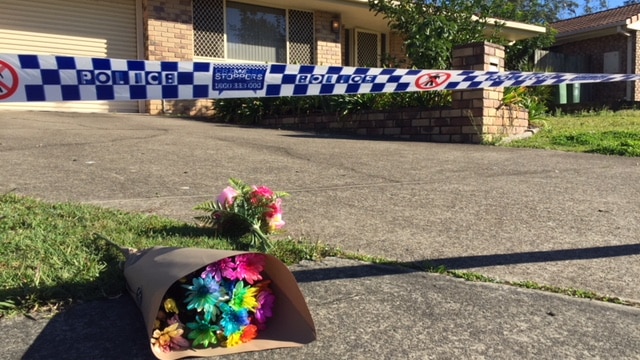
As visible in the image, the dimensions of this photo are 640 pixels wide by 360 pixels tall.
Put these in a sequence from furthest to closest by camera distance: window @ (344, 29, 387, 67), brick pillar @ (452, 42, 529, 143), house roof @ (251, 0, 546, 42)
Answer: window @ (344, 29, 387, 67) → house roof @ (251, 0, 546, 42) → brick pillar @ (452, 42, 529, 143)

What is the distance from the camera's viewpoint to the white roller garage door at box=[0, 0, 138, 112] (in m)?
12.3

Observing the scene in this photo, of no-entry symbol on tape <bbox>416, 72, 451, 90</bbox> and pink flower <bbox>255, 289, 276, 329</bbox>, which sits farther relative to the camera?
no-entry symbol on tape <bbox>416, 72, 451, 90</bbox>

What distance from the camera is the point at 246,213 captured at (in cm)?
357

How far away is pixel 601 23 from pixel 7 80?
2280cm

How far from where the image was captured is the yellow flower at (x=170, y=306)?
2.37m

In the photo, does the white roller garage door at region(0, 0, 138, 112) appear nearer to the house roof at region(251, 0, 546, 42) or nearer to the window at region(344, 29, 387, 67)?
the house roof at region(251, 0, 546, 42)

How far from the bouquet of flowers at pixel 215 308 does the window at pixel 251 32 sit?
1228 centimetres

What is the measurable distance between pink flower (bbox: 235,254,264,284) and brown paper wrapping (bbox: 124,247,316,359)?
0.17 feet

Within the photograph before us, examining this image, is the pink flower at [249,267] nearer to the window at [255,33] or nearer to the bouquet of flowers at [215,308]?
the bouquet of flowers at [215,308]

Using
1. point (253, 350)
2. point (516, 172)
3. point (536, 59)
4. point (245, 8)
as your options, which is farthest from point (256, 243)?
point (536, 59)

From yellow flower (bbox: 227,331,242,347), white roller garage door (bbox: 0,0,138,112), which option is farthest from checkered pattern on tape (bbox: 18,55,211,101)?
white roller garage door (bbox: 0,0,138,112)

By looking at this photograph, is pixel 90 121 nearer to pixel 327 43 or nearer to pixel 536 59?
pixel 327 43

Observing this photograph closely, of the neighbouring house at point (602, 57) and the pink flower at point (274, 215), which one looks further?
the neighbouring house at point (602, 57)

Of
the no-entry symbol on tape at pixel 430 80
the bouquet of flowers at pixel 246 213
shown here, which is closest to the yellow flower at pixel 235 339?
the bouquet of flowers at pixel 246 213
